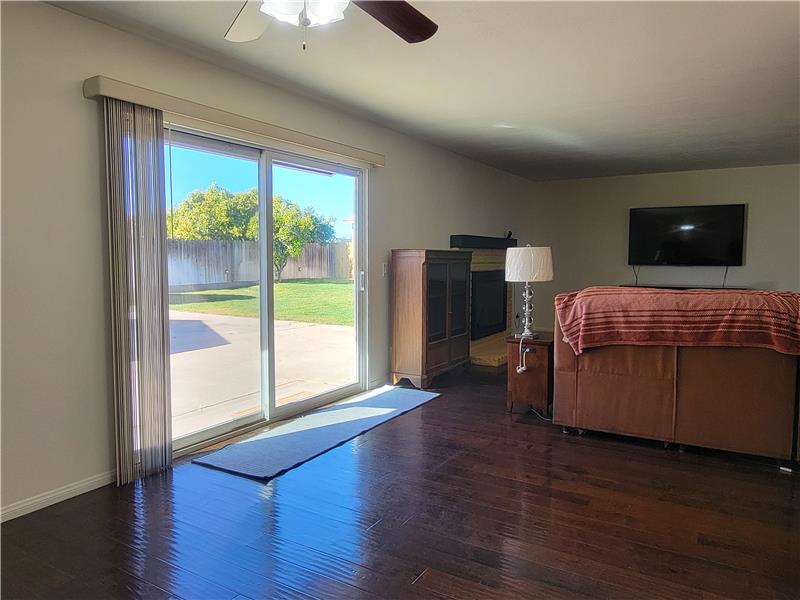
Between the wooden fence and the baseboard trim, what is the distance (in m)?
1.11

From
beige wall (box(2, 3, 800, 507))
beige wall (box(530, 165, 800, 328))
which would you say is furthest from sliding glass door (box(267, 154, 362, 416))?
beige wall (box(530, 165, 800, 328))

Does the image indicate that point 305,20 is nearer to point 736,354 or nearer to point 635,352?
point 635,352

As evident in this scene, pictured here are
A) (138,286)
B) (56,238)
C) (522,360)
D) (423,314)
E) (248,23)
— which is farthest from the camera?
(423,314)

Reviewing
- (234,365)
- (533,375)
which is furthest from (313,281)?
(533,375)

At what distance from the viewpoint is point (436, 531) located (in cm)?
236

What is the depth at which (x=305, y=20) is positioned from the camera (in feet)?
5.95

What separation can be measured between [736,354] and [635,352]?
54 cm

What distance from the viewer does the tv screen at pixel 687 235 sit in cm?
707

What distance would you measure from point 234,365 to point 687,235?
629 centimetres

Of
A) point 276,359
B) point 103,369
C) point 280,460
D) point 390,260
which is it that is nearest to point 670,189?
point 390,260

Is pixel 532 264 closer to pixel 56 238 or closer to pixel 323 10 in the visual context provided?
pixel 323 10

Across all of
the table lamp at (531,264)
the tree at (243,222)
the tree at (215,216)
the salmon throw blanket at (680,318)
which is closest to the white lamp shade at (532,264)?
the table lamp at (531,264)

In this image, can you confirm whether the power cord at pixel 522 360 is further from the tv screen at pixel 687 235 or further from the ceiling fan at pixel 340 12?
the tv screen at pixel 687 235

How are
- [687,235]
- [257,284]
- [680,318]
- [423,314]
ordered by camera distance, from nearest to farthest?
[680,318]
[257,284]
[423,314]
[687,235]
